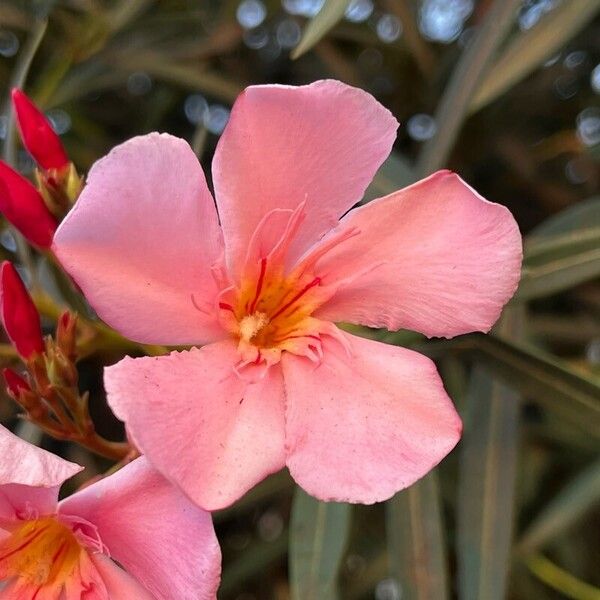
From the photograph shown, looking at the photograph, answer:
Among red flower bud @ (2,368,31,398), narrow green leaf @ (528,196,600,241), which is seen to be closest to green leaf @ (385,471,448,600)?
narrow green leaf @ (528,196,600,241)

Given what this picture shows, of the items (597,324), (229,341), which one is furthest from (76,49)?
(597,324)

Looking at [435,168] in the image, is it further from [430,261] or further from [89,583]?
[89,583]

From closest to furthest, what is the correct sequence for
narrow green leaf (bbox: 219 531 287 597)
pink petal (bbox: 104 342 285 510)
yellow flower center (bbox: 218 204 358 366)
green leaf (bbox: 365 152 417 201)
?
pink petal (bbox: 104 342 285 510) < yellow flower center (bbox: 218 204 358 366) < green leaf (bbox: 365 152 417 201) < narrow green leaf (bbox: 219 531 287 597)

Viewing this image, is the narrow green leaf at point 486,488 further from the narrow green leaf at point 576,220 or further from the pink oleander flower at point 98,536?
the pink oleander flower at point 98,536

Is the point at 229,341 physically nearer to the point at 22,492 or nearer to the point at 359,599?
the point at 22,492

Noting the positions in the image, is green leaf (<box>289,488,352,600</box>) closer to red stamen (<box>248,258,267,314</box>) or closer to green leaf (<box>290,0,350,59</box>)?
red stamen (<box>248,258,267,314</box>)

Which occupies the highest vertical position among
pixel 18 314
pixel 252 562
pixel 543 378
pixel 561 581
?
pixel 18 314

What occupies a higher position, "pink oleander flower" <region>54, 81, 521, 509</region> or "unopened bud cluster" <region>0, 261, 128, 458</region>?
"pink oleander flower" <region>54, 81, 521, 509</region>

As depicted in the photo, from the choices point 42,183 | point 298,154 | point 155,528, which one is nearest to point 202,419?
point 155,528
